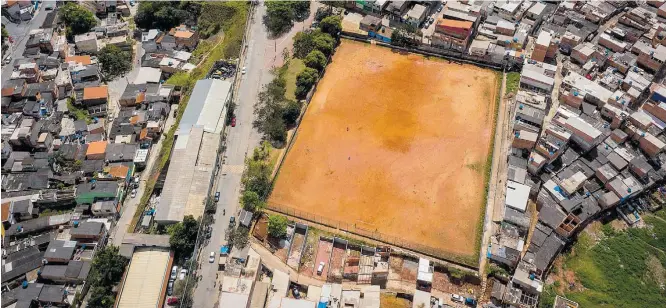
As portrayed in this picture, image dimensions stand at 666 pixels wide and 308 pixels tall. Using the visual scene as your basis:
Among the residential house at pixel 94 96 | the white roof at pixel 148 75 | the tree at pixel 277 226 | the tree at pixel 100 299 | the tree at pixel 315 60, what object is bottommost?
the tree at pixel 100 299

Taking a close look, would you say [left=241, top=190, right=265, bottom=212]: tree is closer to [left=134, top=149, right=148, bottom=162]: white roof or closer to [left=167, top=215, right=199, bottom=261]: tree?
[left=167, top=215, right=199, bottom=261]: tree

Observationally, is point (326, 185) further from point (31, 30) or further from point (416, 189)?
point (31, 30)

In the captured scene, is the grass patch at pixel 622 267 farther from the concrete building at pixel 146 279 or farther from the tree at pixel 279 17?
the tree at pixel 279 17

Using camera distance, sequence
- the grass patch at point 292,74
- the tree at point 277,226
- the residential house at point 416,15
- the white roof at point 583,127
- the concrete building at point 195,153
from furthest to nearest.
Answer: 1. the residential house at point 416,15
2. the grass patch at point 292,74
3. the white roof at point 583,127
4. the concrete building at point 195,153
5. the tree at point 277,226

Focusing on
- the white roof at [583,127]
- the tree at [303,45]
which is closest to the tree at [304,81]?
the tree at [303,45]

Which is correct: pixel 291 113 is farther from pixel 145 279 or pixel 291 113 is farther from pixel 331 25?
pixel 145 279

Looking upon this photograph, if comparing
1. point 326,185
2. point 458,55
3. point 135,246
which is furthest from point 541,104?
point 135,246
